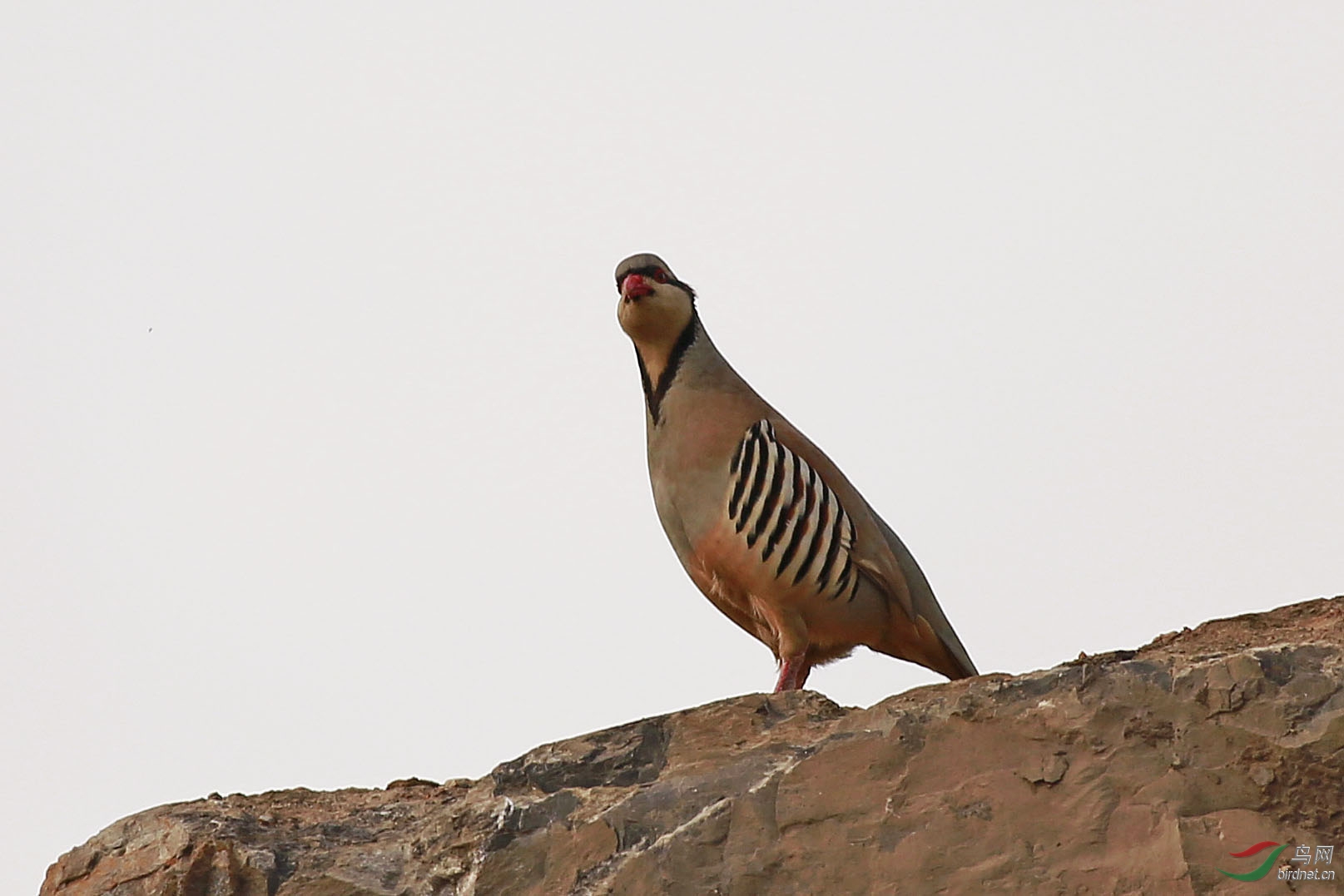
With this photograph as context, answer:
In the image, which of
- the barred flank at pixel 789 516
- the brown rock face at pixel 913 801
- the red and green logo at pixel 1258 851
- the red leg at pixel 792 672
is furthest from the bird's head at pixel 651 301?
the red and green logo at pixel 1258 851

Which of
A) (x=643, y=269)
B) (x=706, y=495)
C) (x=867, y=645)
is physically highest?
(x=643, y=269)

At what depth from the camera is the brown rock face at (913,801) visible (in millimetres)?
3221

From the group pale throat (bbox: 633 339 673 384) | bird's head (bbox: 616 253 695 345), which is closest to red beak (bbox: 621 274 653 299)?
bird's head (bbox: 616 253 695 345)

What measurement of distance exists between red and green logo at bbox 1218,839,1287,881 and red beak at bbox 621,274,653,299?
3367mm

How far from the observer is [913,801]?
3.38 metres

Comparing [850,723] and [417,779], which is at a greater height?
[417,779]

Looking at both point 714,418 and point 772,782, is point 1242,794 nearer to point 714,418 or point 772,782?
point 772,782

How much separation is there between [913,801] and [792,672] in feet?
8.54

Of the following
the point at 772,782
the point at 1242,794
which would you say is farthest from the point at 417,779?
the point at 1242,794

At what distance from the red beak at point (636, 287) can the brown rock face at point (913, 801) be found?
2398mm

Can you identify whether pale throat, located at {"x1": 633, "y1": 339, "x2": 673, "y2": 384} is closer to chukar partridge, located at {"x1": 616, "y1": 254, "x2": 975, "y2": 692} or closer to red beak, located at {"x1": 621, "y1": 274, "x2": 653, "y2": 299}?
chukar partridge, located at {"x1": 616, "y1": 254, "x2": 975, "y2": 692}

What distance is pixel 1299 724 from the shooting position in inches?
128

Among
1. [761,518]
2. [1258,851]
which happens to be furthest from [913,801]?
[761,518]

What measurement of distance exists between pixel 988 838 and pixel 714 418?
112 inches
